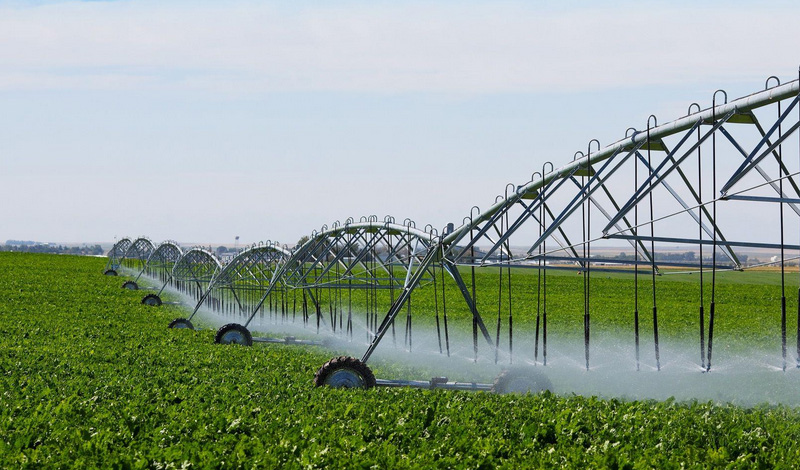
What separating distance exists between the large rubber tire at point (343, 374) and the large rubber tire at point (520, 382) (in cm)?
190

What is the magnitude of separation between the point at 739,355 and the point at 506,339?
6034 millimetres

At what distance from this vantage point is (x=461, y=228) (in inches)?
610

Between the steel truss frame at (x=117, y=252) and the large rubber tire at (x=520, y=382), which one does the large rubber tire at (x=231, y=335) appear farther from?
the steel truss frame at (x=117, y=252)

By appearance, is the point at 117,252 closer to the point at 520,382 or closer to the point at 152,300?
the point at 152,300

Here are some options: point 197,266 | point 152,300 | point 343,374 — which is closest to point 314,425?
point 343,374

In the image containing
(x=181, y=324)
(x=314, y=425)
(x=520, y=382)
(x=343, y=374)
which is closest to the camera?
(x=314, y=425)

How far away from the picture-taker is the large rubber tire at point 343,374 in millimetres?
Answer: 13164

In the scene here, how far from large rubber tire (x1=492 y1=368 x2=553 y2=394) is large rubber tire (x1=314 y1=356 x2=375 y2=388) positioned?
1899 millimetres

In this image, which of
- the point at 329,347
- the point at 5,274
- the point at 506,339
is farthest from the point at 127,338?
the point at 5,274

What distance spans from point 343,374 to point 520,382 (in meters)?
2.61

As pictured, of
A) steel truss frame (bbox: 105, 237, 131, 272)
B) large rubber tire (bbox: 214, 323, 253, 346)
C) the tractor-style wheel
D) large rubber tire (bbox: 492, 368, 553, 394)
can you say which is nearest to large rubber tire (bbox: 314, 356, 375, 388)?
large rubber tire (bbox: 492, 368, 553, 394)

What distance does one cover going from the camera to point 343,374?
43.4 ft

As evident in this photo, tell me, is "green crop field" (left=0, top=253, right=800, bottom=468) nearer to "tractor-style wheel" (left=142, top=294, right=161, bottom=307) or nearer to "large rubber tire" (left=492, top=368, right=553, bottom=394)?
"large rubber tire" (left=492, top=368, right=553, bottom=394)

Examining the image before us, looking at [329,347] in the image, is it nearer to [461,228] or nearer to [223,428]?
[461,228]
